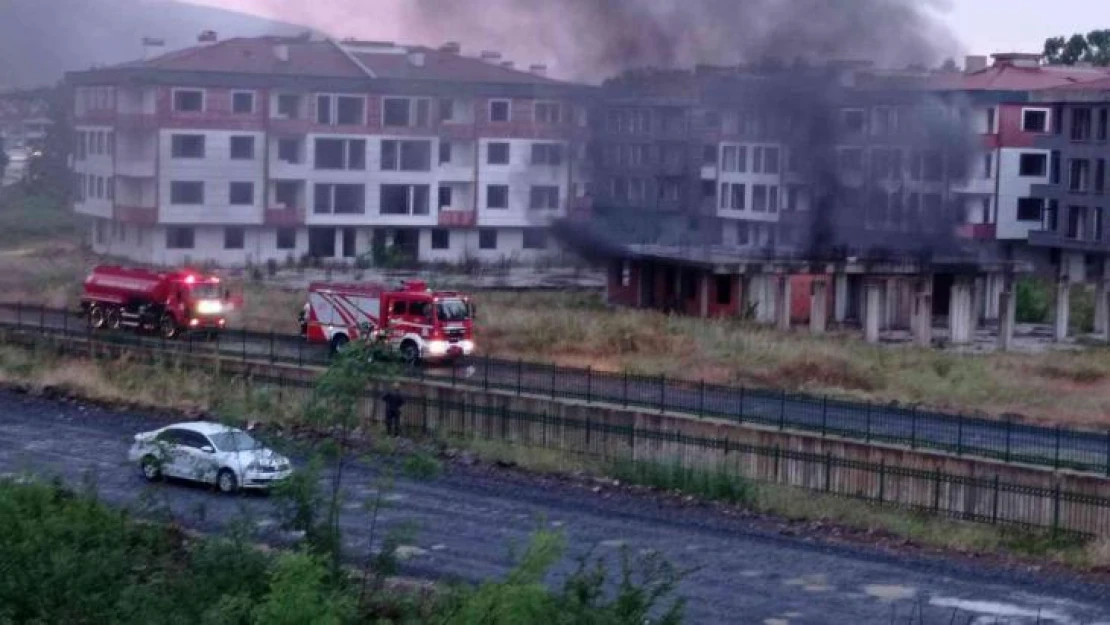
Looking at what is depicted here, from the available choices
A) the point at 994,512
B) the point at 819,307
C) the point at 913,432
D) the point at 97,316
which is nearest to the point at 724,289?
the point at 819,307

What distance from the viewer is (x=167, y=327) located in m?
24.0

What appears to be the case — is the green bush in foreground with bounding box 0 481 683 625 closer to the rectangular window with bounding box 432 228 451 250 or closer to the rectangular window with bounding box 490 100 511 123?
the rectangular window with bounding box 490 100 511 123

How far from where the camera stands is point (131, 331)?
24391mm

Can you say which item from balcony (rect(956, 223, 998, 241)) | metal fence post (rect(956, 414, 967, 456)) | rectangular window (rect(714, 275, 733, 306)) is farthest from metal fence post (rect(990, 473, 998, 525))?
balcony (rect(956, 223, 998, 241))

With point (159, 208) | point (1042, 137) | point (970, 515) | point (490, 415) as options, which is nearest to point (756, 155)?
point (1042, 137)

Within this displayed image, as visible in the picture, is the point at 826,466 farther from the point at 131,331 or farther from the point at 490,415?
the point at 131,331

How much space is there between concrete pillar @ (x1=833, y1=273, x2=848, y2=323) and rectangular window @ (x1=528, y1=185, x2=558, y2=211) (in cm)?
717

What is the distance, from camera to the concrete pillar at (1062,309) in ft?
90.4

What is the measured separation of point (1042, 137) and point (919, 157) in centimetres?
356

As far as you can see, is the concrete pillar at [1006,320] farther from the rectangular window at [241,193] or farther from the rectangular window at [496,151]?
the rectangular window at [241,193]

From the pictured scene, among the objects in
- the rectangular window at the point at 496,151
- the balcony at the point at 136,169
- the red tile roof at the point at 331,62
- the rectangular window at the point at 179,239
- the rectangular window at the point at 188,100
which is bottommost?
the rectangular window at the point at 179,239

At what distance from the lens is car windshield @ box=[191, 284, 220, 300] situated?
78.1ft

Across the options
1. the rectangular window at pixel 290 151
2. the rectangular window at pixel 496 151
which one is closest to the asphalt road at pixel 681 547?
the rectangular window at pixel 290 151

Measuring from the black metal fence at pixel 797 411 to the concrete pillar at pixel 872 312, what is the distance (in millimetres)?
8462
